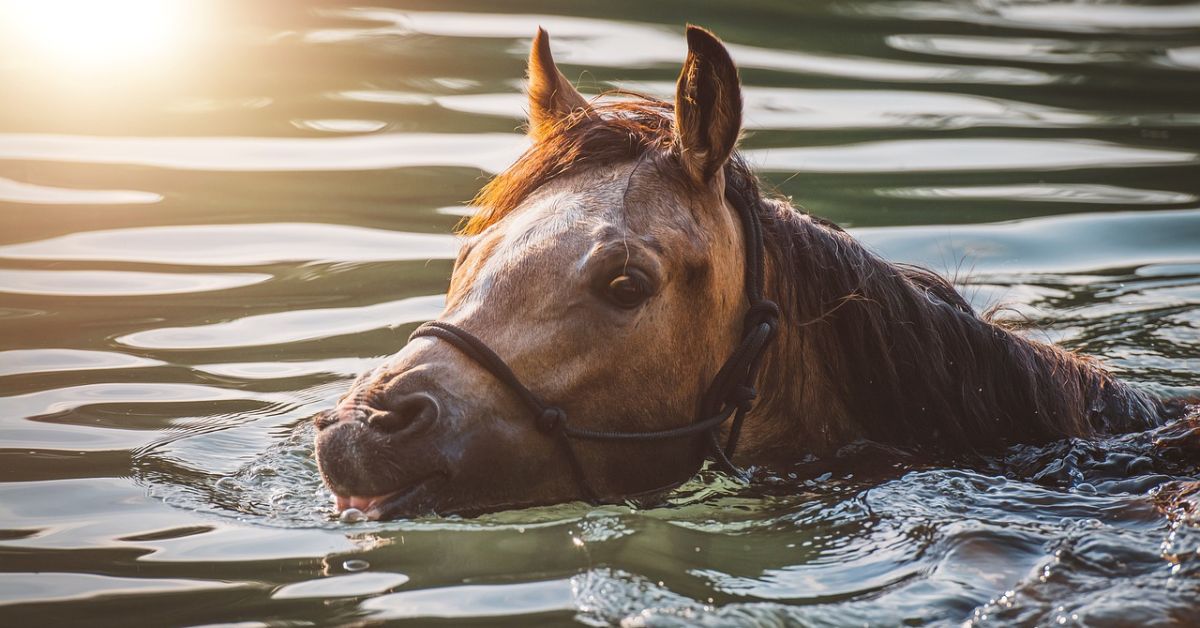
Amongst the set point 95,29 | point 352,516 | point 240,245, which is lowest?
point 352,516

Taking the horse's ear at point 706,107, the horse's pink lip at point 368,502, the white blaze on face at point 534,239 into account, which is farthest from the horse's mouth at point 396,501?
the horse's ear at point 706,107

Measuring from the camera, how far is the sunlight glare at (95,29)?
11414 millimetres

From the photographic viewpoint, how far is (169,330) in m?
7.22

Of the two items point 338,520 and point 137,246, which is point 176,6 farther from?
point 338,520

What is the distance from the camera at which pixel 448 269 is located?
8.35 m

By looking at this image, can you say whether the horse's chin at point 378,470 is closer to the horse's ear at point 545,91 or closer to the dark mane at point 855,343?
the dark mane at point 855,343

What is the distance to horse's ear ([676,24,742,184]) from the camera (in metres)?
4.45

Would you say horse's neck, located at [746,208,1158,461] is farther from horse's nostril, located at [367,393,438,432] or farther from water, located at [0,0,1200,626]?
→ horse's nostril, located at [367,393,438,432]

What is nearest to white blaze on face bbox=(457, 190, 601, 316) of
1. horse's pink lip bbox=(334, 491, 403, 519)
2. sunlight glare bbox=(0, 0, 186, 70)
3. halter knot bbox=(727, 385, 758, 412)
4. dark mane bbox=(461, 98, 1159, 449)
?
dark mane bbox=(461, 98, 1159, 449)

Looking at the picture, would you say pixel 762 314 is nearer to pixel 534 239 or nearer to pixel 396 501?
pixel 534 239

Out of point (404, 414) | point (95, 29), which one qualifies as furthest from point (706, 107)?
point (95, 29)

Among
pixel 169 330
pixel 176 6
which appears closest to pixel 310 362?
pixel 169 330

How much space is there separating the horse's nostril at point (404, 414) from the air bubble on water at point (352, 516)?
337 mm

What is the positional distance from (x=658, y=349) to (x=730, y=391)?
337mm
